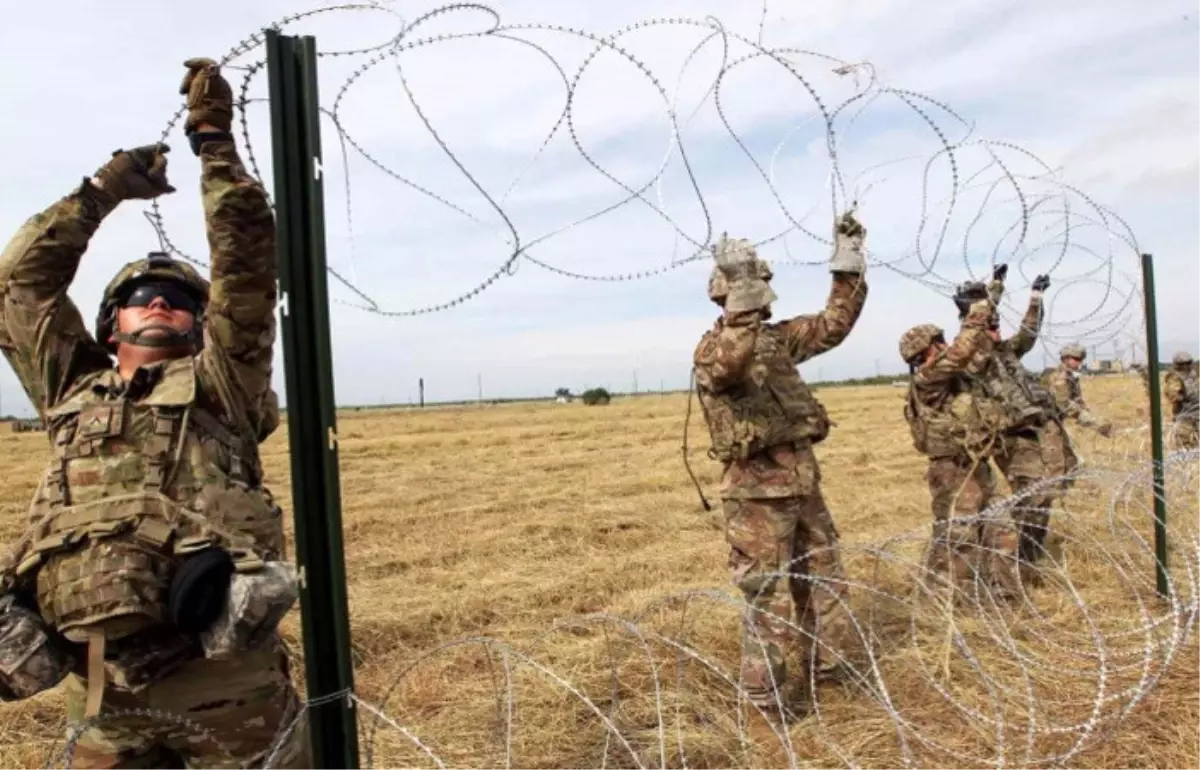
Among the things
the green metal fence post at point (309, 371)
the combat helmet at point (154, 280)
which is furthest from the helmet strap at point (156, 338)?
the green metal fence post at point (309, 371)

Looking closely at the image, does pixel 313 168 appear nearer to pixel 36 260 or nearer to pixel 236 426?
pixel 236 426

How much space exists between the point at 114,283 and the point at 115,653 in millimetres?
1164

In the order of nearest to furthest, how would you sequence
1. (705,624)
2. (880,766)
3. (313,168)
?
1. (313,168)
2. (880,766)
3. (705,624)

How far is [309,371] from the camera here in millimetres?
2385

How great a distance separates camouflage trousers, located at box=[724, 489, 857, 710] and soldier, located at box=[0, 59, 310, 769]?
7.93 ft

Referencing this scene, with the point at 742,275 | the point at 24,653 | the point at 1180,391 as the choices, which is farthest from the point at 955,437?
the point at 1180,391

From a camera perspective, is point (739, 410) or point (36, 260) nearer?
point (36, 260)

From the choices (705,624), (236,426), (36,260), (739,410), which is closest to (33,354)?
(36,260)

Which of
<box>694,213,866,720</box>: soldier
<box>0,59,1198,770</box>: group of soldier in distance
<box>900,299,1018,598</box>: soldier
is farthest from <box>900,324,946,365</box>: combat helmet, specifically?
<box>0,59,1198,770</box>: group of soldier in distance

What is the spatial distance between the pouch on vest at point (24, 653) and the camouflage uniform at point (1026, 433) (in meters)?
6.45

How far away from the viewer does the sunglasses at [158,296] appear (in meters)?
3.09

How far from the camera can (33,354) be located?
312cm

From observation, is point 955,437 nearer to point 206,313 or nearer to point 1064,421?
point 1064,421

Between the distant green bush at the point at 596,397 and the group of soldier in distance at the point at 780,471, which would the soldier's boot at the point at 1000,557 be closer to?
the group of soldier in distance at the point at 780,471
